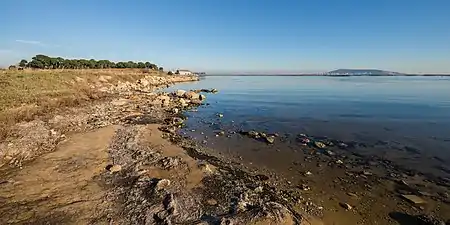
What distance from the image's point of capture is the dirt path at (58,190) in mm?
7810

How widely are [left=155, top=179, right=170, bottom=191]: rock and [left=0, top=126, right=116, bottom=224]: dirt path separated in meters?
1.80

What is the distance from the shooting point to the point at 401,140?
60.8 ft

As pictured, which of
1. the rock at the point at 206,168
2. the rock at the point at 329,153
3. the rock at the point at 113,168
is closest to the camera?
the rock at the point at 113,168

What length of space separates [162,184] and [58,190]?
3.53m

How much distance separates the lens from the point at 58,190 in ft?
31.2

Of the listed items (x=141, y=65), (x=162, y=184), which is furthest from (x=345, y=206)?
(x=141, y=65)

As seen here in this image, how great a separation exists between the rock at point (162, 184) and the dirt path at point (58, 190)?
5.91 feet

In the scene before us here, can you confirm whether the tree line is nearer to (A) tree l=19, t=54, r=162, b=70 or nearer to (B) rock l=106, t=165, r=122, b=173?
(A) tree l=19, t=54, r=162, b=70

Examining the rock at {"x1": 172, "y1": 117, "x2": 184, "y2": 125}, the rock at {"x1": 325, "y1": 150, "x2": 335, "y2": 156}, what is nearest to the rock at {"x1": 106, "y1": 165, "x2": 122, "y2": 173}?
the rock at {"x1": 325, "y1": 150, "x2": 335, "y2": 156}

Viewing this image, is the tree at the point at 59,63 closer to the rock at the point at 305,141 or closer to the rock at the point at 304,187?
the rock at the point at 305,141

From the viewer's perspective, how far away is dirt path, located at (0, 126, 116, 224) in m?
7.81

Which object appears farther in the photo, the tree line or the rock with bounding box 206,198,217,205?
the tree line

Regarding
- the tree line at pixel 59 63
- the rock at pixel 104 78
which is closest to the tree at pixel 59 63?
the tree line at pixel 59 63

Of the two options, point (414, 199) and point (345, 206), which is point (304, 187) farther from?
point (414, 199)
